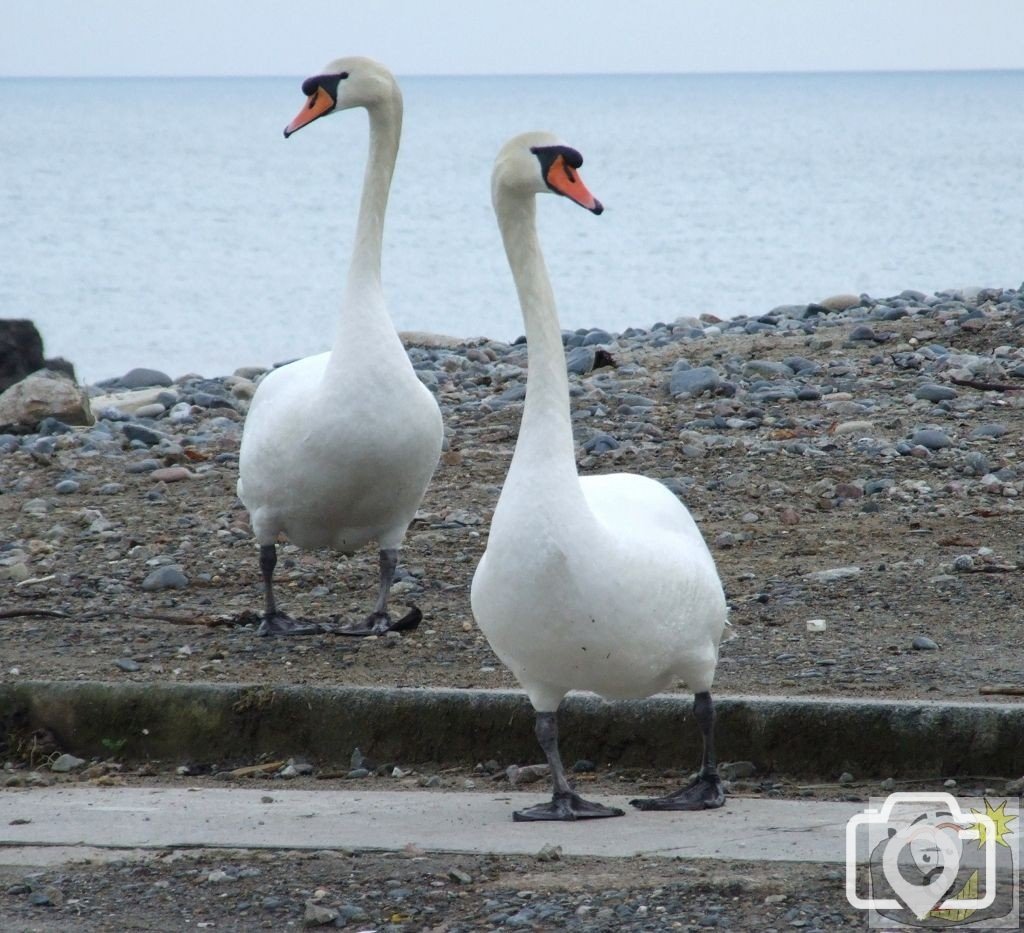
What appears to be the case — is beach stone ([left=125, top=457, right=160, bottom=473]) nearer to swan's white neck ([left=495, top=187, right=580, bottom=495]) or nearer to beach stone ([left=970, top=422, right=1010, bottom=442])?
beach stone ([left=970, top=422, right=1010, bottom=442])

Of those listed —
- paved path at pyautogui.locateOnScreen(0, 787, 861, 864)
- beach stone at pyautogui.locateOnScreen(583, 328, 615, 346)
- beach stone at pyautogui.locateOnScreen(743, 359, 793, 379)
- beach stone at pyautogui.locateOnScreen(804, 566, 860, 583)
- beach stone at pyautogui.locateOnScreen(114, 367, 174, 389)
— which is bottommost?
paved path at pyautogui.locateOnScreen(0, 787, 861, 864)

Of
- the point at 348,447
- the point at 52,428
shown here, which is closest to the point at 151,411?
the point at 52,428

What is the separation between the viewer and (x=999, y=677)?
551 cm

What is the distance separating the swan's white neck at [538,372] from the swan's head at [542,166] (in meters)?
0.07

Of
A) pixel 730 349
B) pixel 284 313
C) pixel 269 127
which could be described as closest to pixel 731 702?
pixel 730 349

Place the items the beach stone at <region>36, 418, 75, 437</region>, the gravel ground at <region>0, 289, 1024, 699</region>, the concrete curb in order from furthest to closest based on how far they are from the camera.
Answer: the beach stone at <region>36, 418, 75, 437</region>
the gravel ground at <region>0, 289, 1024, 699</region>
the concrete curb

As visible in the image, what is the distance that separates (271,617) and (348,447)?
75 centimetres

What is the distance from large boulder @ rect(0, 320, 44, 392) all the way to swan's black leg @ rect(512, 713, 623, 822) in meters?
8.82

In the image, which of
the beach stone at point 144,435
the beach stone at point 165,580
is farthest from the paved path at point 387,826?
the beach stone at point 144,435

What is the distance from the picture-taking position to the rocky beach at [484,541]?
160 inches

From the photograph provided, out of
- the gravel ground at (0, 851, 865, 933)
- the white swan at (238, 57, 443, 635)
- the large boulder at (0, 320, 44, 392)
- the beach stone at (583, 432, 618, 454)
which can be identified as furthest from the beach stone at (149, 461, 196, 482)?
the gravel ground at (0, 851, 865, 933)

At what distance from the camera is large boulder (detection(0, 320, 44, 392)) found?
1285 cm

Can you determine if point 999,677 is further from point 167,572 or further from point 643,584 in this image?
point 167,572

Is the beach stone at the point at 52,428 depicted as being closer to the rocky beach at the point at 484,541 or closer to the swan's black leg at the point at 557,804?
the rocky beach at the point at 484,541
